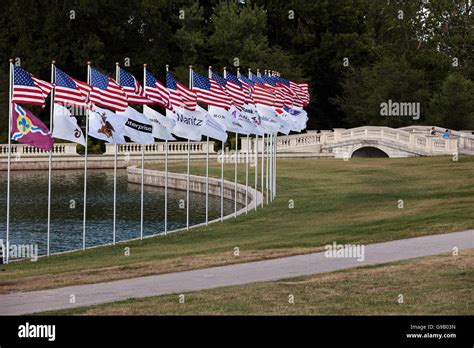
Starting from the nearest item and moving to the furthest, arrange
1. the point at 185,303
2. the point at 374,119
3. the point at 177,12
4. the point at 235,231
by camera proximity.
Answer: the point at 185,303, the point at 235,231, the point at 374,119, the point at 177,12

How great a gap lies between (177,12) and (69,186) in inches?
1598

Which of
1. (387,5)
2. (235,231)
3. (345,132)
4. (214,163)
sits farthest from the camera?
(387,5)

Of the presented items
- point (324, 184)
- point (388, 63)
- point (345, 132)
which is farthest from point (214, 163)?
point (388, 63)

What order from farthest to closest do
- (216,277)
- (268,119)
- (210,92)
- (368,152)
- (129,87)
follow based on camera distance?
(368,152), (268,119), (210,92), (129,87), (216,277)

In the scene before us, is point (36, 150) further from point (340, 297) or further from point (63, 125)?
point (340, 297)

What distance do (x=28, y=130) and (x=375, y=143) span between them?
49.0 meters

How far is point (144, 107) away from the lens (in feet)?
107

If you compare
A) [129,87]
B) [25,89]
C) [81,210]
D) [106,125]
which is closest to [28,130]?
[25,89]

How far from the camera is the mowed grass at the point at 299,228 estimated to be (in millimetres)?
23391

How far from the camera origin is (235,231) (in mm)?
32531

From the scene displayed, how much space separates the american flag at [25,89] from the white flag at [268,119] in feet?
45.5

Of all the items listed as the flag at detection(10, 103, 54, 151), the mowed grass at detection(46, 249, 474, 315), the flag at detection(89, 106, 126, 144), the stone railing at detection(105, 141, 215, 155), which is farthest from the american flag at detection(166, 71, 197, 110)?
the stone railing at detection(105, 141, 215, 155)

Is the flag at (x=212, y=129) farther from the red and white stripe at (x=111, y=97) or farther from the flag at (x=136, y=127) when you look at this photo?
the red and white stripe at (x=111, y=97)
